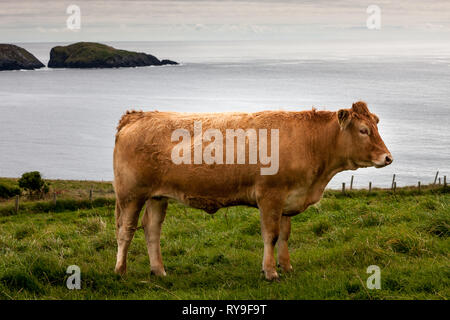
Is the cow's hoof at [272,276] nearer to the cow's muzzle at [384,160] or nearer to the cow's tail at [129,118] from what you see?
the cow's muzzle at [384,160]

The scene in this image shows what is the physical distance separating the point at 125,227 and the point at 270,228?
8.66 feet

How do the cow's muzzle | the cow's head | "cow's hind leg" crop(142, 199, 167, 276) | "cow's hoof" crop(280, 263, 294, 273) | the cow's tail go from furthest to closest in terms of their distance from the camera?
the cow's tail < "cow's hind leg" crop(142, 199, 167, 276) < "cow's hoof" crop(280, 263, 294, 273) < the cow's head < the cow's muzzle

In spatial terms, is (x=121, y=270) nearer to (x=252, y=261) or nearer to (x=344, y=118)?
(x=252, y=261)

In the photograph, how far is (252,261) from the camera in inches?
377

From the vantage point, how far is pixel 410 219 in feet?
36.7

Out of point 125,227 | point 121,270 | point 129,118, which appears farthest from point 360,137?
point 121,270

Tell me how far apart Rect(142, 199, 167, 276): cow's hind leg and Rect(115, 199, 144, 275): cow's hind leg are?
0.27m

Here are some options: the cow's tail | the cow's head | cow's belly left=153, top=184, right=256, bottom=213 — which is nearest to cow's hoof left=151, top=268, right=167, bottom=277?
cow's belly left=153, top=184, right=256, bottom=213

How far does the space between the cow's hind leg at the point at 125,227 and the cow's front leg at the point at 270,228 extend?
218 centimetres

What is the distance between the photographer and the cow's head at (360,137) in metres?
8.23

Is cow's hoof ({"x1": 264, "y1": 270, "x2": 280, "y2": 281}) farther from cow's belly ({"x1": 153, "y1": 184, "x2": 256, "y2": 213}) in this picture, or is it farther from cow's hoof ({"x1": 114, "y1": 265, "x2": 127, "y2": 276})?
cow's hoof ({"x1": 114, "y1": 265, "x2": 127, "y2": 276})

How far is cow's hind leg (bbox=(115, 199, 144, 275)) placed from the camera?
9039mm
